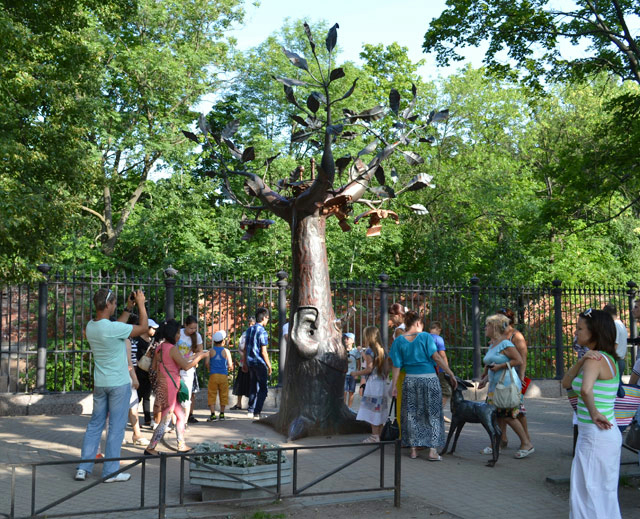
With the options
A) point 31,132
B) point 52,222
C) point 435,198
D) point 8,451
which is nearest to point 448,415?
point 8,451

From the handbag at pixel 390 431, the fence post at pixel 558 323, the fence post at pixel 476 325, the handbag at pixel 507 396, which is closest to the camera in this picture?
the handbag at pixel 507 396

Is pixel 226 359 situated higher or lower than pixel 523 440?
higher

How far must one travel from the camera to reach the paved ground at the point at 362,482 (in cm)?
602

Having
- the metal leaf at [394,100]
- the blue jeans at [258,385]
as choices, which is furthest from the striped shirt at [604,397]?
the blue jeans at [258,385]

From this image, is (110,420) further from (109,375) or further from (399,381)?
(399,381)

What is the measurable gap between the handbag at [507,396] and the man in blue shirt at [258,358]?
14.5 feet

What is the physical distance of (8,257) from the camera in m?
12.4

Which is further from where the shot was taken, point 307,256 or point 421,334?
point 307,256

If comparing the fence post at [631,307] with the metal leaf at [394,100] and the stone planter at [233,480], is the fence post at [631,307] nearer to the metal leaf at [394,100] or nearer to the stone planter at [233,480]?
the metal leaf at [394,100]

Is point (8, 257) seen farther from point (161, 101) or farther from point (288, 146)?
point (288, 146)

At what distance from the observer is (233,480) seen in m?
6.05

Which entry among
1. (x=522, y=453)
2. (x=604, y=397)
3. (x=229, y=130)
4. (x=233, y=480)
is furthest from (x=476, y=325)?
(x=604, y=397)

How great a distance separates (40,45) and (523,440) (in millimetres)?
10667

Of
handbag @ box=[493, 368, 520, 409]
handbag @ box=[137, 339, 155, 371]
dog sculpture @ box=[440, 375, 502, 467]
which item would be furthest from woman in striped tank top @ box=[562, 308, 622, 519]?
handbag @ box=[137, 339, 155, 371]
